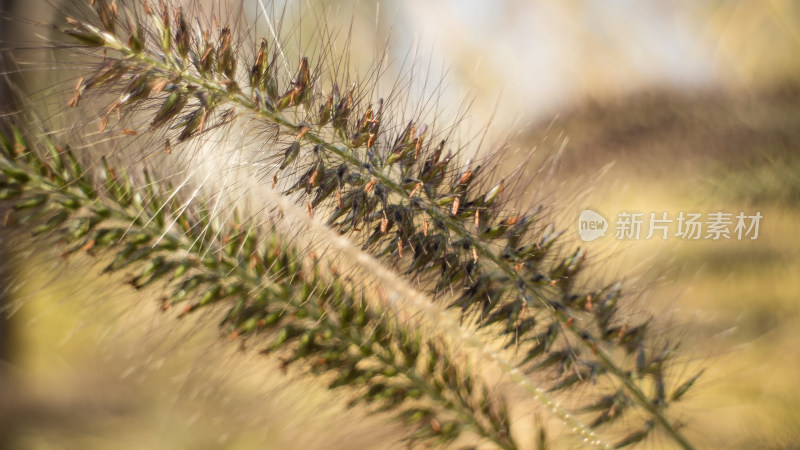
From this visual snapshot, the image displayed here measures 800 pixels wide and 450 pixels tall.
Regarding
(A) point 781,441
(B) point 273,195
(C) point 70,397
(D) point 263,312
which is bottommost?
(C) point 70,397

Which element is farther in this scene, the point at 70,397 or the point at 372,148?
the point at 70,397

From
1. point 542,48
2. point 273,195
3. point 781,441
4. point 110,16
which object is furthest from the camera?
point 542,48

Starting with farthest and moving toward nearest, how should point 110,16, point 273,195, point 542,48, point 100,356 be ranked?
point 100,356
point 542,48
point 273,195
point 110,16

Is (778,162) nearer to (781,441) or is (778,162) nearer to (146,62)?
(781,441)

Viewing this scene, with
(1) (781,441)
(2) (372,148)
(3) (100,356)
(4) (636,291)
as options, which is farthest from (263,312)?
(3) (100,356)

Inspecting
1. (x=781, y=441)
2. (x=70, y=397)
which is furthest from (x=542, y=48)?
(x=70, y=397)

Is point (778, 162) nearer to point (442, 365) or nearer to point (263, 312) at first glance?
point (442, 365)

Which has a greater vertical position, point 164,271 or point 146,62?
point 146,62
